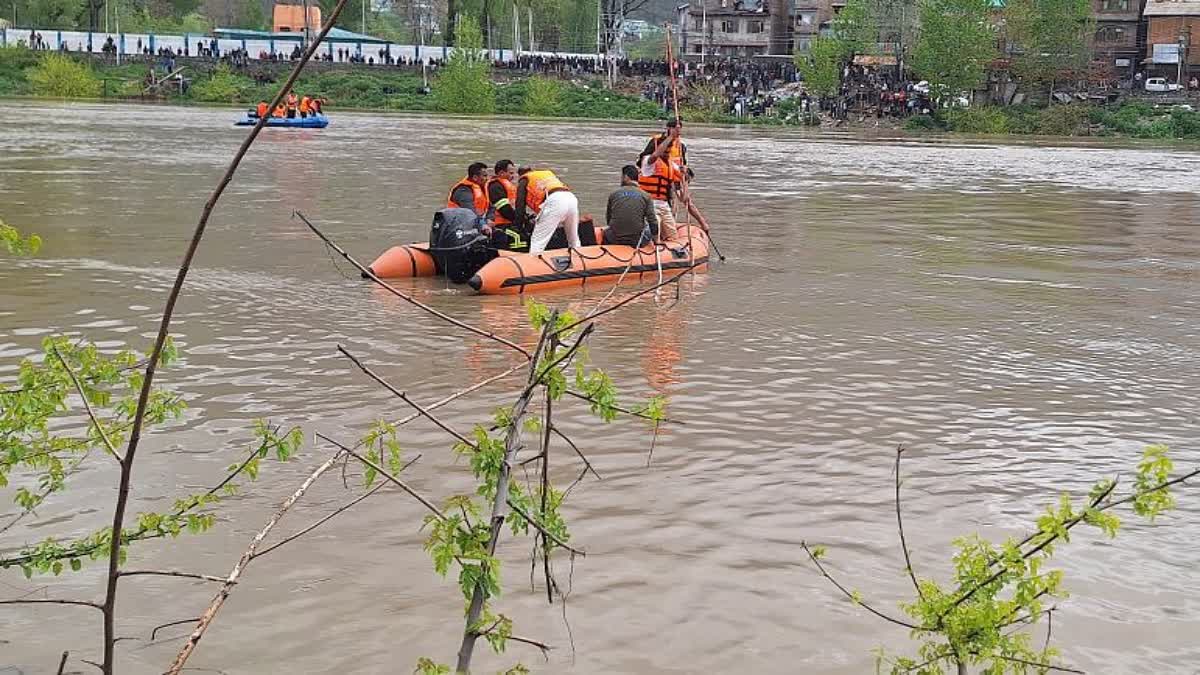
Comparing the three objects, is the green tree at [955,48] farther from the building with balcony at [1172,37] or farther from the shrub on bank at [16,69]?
the shrub on bank at [16,69]

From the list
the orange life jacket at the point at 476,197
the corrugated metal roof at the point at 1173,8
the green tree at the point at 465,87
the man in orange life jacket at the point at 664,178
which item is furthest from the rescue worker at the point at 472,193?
the corrugated metal roof at the point at 1173,8

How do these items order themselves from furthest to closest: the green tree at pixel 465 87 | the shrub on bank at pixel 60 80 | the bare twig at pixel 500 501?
the green tree at pixel 465 87 → the shrub on bank at pixel 60 80 → the bare twig at pixel 500 501

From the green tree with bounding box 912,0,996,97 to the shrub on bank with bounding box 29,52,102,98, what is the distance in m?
43.7

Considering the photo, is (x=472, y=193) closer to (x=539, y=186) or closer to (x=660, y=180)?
(x=539, y=186)

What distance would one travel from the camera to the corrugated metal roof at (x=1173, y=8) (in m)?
73.4

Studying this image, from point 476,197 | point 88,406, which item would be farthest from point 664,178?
point 88,406

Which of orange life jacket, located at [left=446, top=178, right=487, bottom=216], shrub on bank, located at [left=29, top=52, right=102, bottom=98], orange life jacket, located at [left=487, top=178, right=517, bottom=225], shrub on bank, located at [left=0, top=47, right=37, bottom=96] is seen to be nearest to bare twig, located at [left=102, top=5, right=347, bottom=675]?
orange life jacket, located at [left=446, top=178, right=487, bottom=216]

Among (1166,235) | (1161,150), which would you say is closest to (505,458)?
(1166,235)

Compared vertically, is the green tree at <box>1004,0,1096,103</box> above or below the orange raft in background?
above

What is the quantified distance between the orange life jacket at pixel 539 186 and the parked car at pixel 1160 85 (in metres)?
65.7

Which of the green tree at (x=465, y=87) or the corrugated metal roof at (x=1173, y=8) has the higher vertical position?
the corrugated metal roof at (x=1173, y=8)

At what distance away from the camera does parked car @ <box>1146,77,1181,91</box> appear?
70625 mm

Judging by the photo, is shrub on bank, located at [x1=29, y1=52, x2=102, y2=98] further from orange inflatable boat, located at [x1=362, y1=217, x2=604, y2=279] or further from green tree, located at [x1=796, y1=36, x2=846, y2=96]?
orange inflatable boat, located at [x1=362, y1=217, x2=604, y2=279]

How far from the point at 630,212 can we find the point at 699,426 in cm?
593
